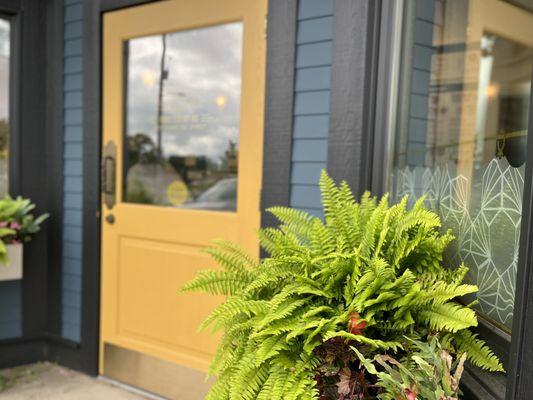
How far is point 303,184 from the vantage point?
2.21 metres

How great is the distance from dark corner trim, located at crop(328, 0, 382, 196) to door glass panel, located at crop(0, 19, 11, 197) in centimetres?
201

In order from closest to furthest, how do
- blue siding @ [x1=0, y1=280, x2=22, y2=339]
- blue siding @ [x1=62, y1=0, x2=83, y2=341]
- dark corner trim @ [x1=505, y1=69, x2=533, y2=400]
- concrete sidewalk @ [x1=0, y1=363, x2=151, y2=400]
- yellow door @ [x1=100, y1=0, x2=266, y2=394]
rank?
dark corner trim @ [x1=505, y1=69, x2=533, y2=400] < yellow door @ [x1=100, y1=0, x2=266, y2=394] < concrete sidewalk @ [x1=0, y1=363, x2=151, y2=400] < blue siding @ [x1=62, y1=0, x2=83, y2=341] < blue siding @ [x1=0, y1=280, x2=22, y2=339]

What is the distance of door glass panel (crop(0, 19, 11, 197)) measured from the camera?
2.94m

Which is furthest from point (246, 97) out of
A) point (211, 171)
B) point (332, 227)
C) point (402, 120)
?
point (332, 227)

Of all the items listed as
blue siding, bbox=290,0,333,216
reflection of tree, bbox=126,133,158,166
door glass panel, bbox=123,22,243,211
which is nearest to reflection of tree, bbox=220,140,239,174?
door glass panel, bbox=123,22,243,211

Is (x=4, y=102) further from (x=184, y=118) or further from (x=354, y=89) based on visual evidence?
(x=354, y=89)

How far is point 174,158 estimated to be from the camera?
8.70 ft

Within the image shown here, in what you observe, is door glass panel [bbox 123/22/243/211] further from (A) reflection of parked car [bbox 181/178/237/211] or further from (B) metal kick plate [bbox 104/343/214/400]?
(B) metal kick plate [bbox 104/343/214/400]

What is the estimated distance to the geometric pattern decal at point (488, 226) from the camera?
3.96 ft

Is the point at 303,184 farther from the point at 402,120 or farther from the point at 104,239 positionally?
the point at 104,239

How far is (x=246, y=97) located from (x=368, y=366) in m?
1.51

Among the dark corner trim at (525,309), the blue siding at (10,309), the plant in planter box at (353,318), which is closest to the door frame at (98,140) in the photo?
the blue siding at (10,309)

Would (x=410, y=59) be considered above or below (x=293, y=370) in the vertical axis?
above

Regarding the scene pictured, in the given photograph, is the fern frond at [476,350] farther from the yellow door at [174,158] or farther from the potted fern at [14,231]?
the potted fern at [14,231]
